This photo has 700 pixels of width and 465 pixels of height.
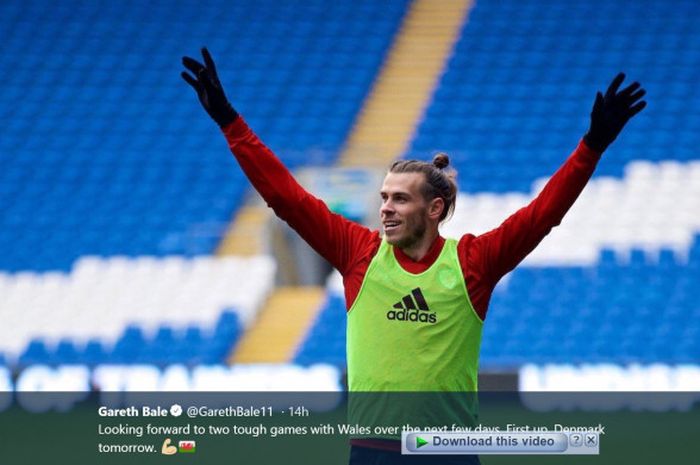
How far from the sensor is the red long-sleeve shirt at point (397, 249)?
3297mm

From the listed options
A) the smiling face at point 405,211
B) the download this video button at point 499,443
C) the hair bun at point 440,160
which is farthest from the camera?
the hair bun at point 440,160

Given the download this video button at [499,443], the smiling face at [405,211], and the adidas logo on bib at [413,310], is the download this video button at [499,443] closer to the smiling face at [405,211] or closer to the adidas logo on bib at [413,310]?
the adidas logo on bib at [413,310]

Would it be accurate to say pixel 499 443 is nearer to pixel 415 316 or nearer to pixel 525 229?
pixel 415 316

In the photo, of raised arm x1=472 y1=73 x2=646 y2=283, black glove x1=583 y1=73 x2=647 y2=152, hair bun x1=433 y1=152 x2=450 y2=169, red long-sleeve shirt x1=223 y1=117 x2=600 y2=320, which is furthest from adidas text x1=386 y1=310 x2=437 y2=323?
black glove x1=583 y1=73 x2=647 y2=152

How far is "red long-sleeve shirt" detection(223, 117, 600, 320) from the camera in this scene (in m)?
3.30

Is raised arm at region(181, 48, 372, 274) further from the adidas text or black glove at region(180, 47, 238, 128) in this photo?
the adidas text

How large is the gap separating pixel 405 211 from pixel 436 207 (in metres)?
0.12

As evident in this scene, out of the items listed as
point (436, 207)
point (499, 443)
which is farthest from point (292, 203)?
point (499, 443)

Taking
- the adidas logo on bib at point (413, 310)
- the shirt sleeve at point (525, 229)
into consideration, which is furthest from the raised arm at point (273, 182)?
the shirt sleeve at point (525, 229)

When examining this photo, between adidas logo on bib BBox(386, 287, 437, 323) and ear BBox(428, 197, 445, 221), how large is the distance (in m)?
0.26

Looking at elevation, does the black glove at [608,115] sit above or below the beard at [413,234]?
above

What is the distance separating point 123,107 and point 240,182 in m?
1.55

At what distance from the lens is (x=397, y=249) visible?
345cm
